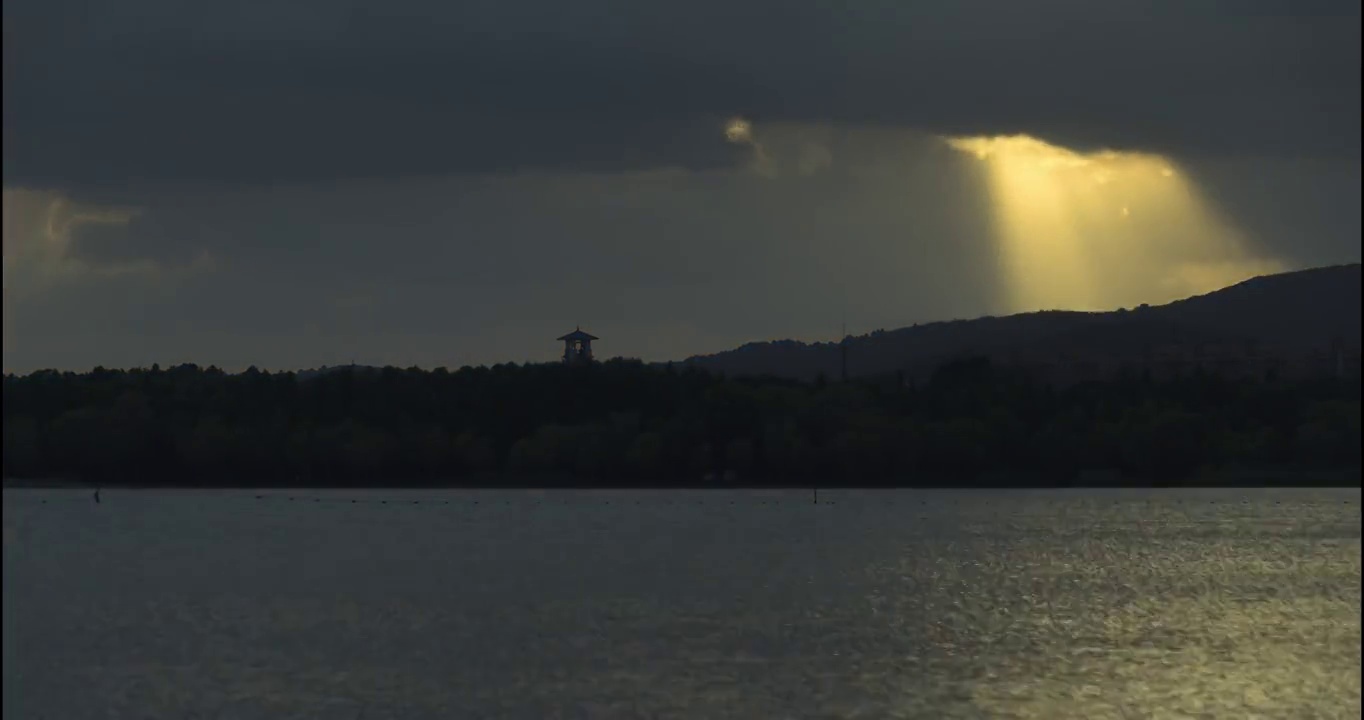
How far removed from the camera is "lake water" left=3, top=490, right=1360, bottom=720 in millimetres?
70438

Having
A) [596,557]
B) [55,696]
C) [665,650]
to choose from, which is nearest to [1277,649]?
[665,650]

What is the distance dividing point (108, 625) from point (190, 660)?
695 inches

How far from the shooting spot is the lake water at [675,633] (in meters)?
70.4

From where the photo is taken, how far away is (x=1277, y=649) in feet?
288

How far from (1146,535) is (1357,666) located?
11702cm

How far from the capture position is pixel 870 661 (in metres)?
81.9

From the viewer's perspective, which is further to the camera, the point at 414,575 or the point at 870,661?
the point at 414,575

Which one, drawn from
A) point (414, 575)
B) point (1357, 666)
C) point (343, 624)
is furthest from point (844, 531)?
point (1357, 666)

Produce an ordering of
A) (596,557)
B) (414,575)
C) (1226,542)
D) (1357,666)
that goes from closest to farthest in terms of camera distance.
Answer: (1357,666) < (414,575) < (596,557) < (1226,542)

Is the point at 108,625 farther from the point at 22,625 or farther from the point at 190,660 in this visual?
the point at 190,660

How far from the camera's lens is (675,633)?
91625mm

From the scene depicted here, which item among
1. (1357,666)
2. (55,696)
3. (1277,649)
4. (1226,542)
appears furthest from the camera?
(1226,542)

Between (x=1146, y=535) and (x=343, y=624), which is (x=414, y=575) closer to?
(x=343, y=624)

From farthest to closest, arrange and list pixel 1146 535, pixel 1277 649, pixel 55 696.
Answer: pixel 1146 535 → pixel 1277 649 → pixel 55 696
